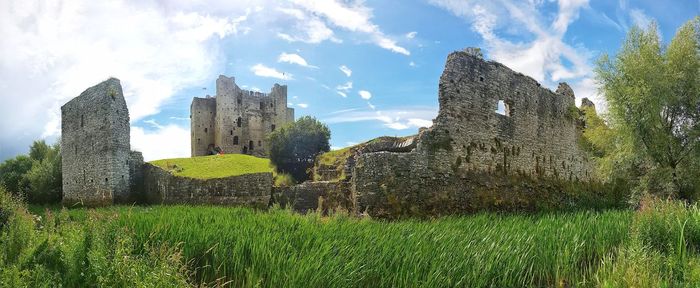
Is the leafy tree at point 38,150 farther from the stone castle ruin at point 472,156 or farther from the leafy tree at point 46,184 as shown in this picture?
Result: the stone castle ruin at point 472,156

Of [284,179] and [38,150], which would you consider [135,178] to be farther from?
[38,150]

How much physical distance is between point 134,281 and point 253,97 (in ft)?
173

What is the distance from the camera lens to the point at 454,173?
1546 centimetres

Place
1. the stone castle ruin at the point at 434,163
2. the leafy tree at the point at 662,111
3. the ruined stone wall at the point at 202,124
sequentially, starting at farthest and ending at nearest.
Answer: the ruined stone wall at the point at 202,124
the leafy tree at the point at 662,111
the stone castle ruin at the point at 434,163

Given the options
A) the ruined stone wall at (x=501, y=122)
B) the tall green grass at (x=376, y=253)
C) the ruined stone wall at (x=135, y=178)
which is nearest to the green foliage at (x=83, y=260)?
the tall green grass at (x=376, y=253)

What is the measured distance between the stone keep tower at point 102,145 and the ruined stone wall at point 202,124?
90.3 feet

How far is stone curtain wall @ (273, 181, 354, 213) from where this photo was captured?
51.5ft

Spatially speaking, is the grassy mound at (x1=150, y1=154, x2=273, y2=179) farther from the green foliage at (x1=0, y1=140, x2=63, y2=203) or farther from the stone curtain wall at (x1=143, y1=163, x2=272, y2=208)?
the green foliage at (x1=0, y1=140, x2=63, y2=203)

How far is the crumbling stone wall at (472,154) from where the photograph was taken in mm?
14109

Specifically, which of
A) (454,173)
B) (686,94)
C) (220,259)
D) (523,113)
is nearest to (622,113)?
(686,94)

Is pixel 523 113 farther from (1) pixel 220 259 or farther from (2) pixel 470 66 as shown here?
(1) pixel 220 259

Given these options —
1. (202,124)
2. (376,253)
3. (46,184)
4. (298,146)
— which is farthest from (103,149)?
(202,124)

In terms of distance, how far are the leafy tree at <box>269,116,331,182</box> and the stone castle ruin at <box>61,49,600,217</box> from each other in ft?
17.0

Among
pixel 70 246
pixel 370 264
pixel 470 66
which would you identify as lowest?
pixel 370 264
